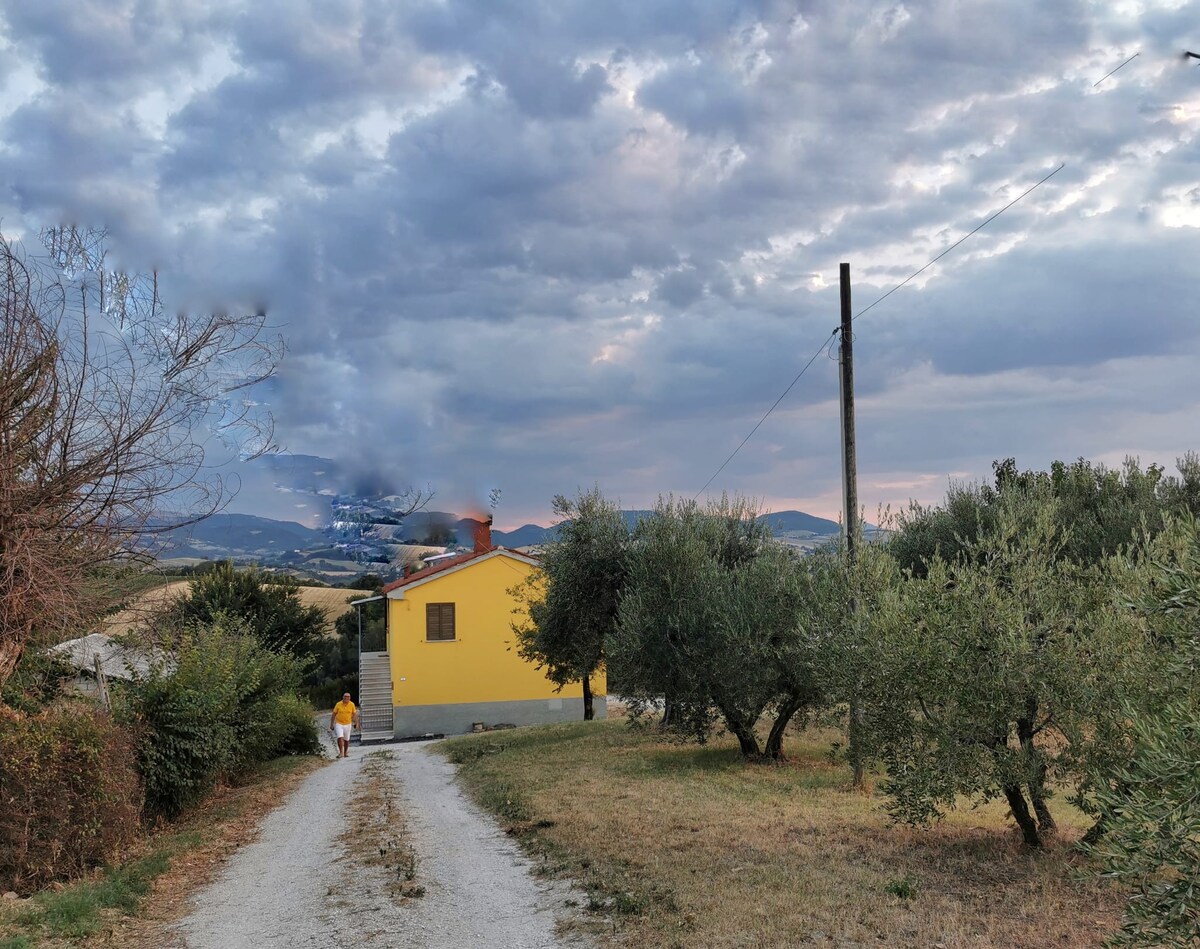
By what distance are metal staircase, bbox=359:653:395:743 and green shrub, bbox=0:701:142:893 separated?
29793mm

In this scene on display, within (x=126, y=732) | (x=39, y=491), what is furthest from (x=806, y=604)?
(x=39, y=491)

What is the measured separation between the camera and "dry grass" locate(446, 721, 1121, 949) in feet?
24.1

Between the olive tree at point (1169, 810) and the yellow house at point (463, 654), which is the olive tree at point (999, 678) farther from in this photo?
the yellow house at point (463, 654)

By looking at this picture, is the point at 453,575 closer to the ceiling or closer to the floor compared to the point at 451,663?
closer to the ceiling

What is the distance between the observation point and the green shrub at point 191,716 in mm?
14477

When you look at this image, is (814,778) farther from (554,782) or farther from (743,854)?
(743,854)

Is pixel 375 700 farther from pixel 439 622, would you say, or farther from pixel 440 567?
pixel 440 567

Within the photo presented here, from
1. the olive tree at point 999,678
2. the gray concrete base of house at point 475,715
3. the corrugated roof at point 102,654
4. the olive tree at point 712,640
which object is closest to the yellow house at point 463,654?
the gray concrete base of house at point 475,715

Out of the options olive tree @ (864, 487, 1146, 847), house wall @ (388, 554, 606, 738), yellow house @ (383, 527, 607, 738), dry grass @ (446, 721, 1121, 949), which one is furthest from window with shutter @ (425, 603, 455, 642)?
olive tree @ (864, 487, 1146, 847)

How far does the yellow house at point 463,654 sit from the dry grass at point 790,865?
24.5m

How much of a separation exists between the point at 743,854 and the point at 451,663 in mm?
32493

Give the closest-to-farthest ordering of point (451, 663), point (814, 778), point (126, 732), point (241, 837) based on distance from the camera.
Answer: point (126, 732)
point (241, 837)
point (814, 778)
point (451, 663)

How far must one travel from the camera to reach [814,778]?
16.7 m

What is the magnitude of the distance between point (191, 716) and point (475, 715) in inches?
1072
